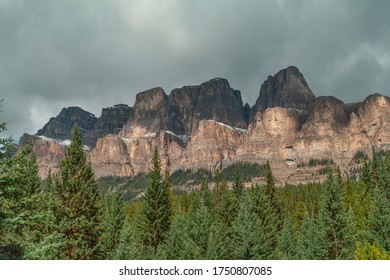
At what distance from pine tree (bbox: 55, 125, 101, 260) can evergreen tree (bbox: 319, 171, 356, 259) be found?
16.4 meters

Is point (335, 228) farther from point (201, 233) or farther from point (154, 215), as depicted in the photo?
point (154, 215)

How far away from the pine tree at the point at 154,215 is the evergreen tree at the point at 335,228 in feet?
47.4

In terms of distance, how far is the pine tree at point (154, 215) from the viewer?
1463 inches

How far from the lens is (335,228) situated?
30969 millimetres

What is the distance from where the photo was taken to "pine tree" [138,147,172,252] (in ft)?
122

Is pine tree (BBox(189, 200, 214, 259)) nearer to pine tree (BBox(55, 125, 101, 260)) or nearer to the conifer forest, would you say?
the conifer forest

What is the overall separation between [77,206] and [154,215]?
579 inches

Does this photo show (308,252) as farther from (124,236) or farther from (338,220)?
(124,236)

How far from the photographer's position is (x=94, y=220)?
24.8 metres

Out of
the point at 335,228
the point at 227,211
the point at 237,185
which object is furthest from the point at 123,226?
the point at 237,185

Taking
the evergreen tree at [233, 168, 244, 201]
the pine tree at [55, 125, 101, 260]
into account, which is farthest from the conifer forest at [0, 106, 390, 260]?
the evergreen tree at [233, 168, 244, 201]

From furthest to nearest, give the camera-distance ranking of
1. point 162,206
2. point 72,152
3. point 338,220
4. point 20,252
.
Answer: point 162,206
point 338,220
point 72,152
point 20,252
